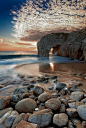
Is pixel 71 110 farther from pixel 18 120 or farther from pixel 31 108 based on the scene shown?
pixel 18 120

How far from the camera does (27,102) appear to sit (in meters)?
1.46

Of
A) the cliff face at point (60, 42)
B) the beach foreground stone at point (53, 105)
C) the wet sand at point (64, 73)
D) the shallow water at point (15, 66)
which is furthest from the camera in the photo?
the cliff face at point (60, 42)

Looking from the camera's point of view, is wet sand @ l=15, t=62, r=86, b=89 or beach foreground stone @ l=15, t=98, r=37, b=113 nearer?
beach foreground stone @ l=15, t=98, r=37, b=113

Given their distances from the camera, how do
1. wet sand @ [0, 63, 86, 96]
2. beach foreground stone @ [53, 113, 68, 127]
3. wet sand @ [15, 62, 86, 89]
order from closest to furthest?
1. beach foreground stone @ [53, 113, 68, 127]
2. wet sand @ [0, 63, 86, 96]
3. wet sand @ [15, 62, 86, 89]

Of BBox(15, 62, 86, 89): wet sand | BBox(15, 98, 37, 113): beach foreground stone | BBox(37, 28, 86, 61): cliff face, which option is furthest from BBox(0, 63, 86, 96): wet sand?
BBox(37, 28, 86, 61): cliff face

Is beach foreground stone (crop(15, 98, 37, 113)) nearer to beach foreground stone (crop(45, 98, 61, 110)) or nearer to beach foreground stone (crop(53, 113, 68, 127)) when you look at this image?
beach foreground stone (crop(45, 98, 61, 110))

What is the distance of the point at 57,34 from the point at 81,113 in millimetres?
19868

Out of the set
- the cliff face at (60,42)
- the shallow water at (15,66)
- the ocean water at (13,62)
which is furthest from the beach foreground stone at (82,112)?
the cliff face at (60,42)

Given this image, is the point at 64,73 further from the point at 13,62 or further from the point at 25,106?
the point at 13,62

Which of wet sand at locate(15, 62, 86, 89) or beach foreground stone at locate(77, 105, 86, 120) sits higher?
beach foreground stone at locate(77, 105, 86, 120)

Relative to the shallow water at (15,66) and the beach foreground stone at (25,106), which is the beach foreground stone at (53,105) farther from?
the shallow water at (15,66)

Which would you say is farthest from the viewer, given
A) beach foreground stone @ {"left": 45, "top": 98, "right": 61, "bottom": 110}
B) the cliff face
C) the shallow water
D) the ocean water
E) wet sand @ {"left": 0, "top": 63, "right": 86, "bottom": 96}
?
the cliff face

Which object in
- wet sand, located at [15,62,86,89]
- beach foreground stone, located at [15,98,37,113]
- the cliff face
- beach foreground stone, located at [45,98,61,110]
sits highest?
the cliff face

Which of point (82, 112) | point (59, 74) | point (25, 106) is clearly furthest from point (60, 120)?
point (59, 74)
